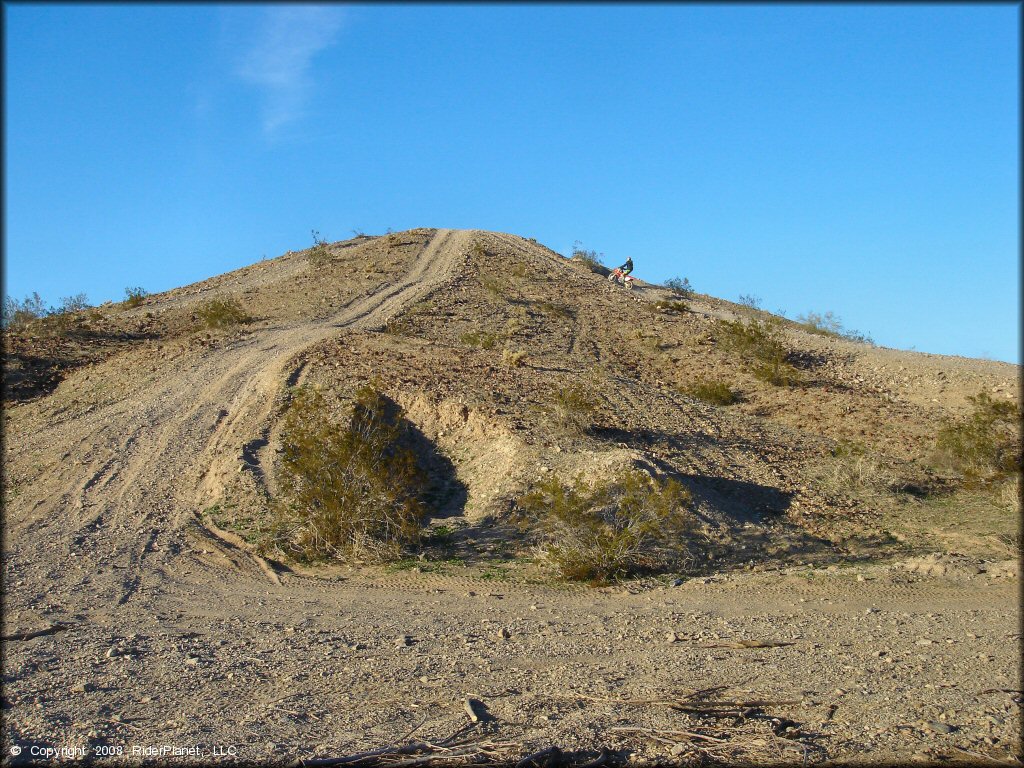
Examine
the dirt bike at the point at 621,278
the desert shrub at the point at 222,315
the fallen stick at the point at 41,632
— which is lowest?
the fallen stick at the point at 41,632

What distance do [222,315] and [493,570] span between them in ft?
50.6

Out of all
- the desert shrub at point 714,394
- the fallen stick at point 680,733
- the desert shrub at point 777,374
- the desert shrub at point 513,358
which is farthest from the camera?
the desert shrub at point 777,374

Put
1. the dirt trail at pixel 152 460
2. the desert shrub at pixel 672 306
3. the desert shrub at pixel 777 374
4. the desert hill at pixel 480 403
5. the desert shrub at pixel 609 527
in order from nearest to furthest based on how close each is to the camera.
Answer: the desert shrub at pixel 609 527
the dirt trail at pixel 152 460
the desert hill at pixel 480 403
the desert shrub at pixel 777 374
the desert shrub at pixel 672 306

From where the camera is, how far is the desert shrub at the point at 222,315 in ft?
73.4

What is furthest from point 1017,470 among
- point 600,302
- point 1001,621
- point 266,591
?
point 600,302

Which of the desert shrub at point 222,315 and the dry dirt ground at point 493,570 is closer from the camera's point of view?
the dry dirt ground at point 493,570

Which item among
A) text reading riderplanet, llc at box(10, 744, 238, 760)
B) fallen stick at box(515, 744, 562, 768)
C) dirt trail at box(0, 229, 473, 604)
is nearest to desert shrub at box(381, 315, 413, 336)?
dirt trail at box(0, 229, 473, 604)

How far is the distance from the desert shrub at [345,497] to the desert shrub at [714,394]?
31.4 feet

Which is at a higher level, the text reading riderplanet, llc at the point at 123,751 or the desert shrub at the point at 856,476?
the desert shrub at the point at 856,476

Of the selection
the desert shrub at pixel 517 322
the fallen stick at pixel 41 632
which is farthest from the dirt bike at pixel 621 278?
the fallen stick at pixel 41 632

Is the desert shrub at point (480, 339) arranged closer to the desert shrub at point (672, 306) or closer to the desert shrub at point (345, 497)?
the desert shrub at point (672, 306)

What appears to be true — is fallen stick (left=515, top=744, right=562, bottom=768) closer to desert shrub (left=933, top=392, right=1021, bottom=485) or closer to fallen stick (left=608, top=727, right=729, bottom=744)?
fallen stick (left=608, top=727, right=729, bottom=744)

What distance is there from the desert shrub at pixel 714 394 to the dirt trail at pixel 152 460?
8.95m

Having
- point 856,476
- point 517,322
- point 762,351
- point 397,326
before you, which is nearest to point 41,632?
point 856,476
